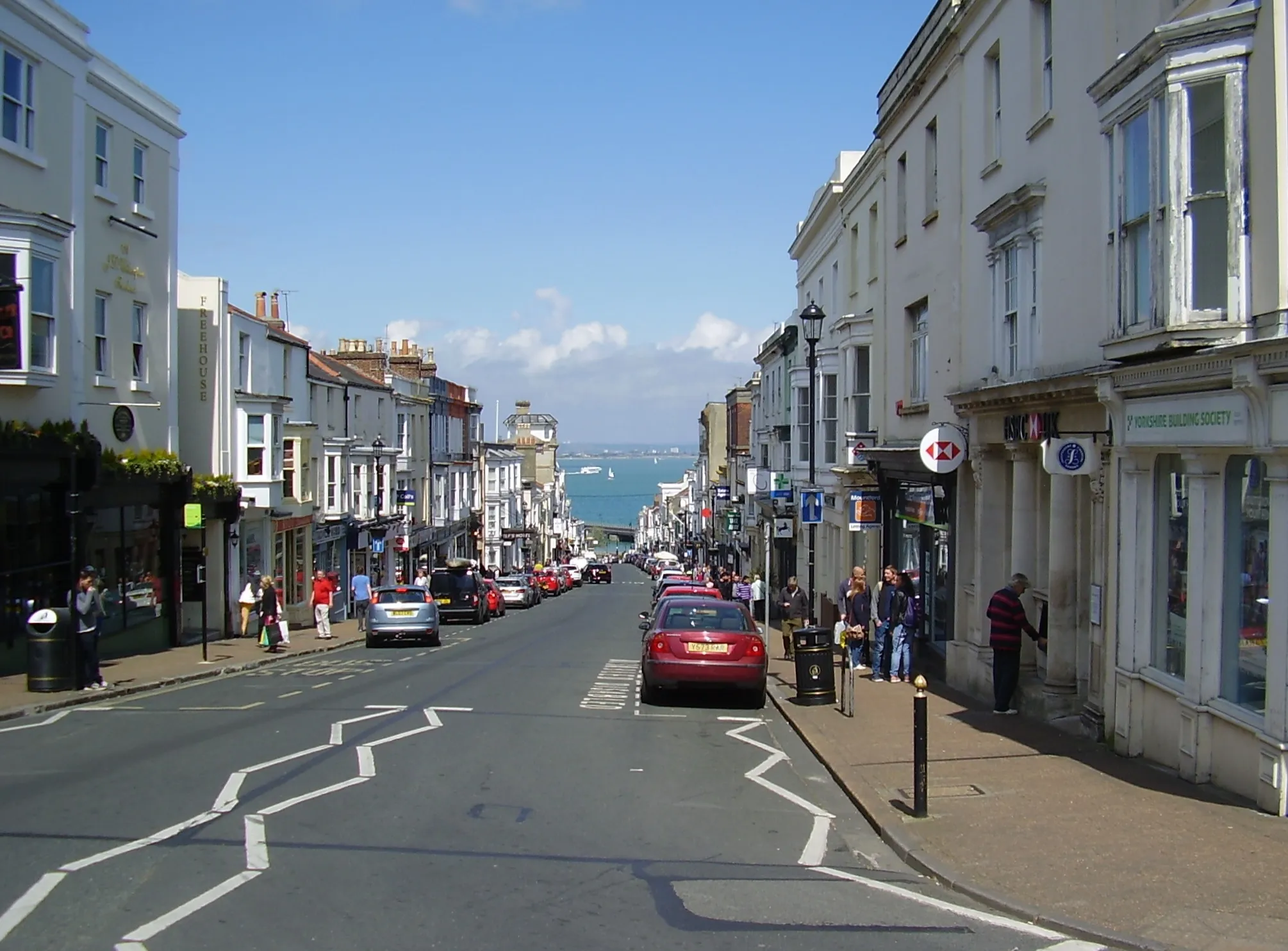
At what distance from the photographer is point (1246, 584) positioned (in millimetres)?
10250

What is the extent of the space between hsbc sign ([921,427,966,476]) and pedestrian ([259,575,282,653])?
51.5ft

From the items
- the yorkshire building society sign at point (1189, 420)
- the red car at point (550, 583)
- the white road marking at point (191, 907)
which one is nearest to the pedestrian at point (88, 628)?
the white road marking at point (191, 907)

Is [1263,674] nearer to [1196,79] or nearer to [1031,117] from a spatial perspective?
[1196,79]

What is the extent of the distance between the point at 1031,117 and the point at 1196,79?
575 centimetres

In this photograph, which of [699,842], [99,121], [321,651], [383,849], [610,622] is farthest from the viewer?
[610,622]

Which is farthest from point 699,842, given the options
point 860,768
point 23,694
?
point 23,694

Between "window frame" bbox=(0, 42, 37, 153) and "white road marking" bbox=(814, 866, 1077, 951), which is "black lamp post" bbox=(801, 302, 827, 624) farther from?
"white road marking" bbox=(814, 866, 1077, 951)

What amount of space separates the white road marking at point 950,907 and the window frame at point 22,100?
18667 millimetres

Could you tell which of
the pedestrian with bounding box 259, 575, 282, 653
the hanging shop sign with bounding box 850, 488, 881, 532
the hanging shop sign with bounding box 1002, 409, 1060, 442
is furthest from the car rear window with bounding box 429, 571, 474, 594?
the hanging shop sign with bounding box 1002, 409, 1060, 442

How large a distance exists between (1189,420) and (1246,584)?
57.1 inches

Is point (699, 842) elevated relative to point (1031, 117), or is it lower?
lower

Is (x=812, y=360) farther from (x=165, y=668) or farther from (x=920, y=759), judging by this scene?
(x=920, y=759)

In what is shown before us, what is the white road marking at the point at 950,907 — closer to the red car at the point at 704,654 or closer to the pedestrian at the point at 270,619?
the red car at the point at 704,654

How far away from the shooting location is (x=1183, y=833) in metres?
9.32
